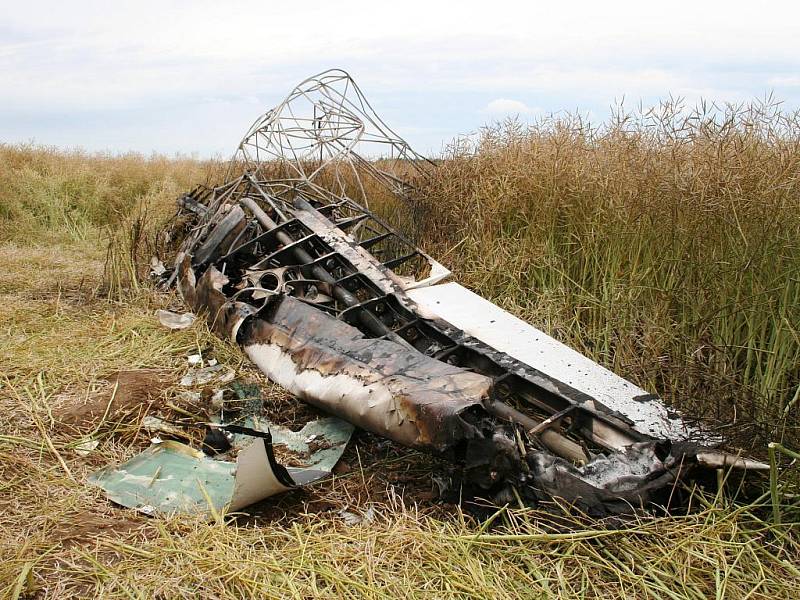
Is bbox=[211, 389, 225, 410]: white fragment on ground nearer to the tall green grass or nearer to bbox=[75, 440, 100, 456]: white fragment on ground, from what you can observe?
bbox=[75, 440, 100, 456]: white fragment on ground

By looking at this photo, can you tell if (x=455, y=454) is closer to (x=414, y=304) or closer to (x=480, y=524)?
(x=480, y=524)

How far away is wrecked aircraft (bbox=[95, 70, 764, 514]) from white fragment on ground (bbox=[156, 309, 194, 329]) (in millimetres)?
112

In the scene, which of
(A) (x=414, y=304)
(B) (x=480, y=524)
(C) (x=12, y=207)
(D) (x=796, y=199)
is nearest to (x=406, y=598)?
(B) (x=480, y=524)

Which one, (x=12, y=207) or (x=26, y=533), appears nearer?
(x=26, y=533)

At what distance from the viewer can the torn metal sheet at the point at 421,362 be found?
2.85 meters

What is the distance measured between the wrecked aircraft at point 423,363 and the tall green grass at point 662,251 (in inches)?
15.9

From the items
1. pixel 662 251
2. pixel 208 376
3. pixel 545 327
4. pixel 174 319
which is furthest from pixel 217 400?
pixel 662 251

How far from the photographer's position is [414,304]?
4.38m

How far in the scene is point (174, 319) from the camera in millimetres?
5207

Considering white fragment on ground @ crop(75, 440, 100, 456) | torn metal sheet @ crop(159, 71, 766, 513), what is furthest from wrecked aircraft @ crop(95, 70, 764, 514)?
white fragment on ground @ crop(75, 440, 100, 456)

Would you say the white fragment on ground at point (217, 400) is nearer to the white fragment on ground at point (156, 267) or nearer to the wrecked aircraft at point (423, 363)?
the wrecked aircraft at point (423, 363)

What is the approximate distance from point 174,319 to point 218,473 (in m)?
2.15

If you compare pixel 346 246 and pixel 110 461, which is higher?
pixel 346 246

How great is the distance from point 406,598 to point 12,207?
411 inches
